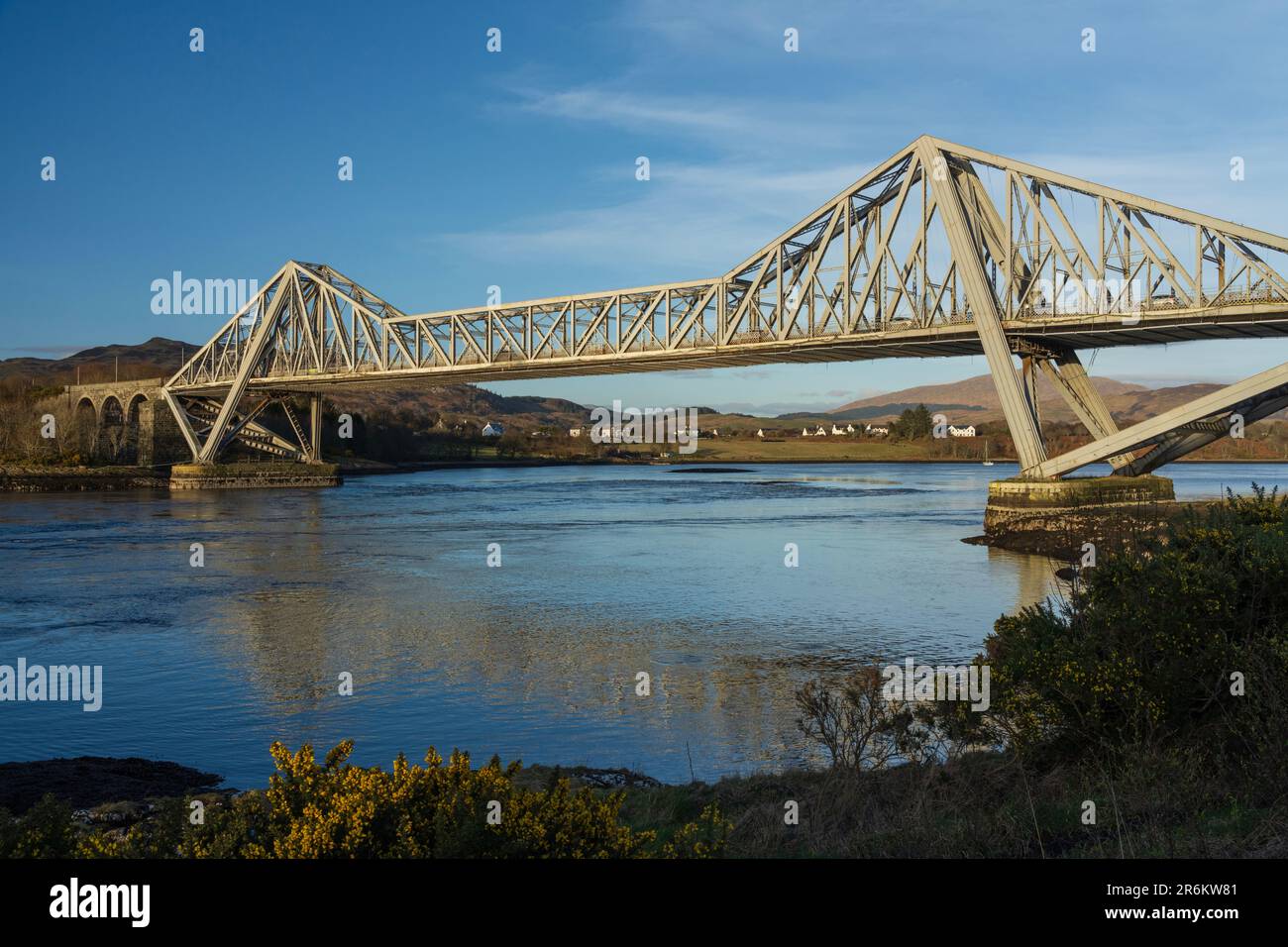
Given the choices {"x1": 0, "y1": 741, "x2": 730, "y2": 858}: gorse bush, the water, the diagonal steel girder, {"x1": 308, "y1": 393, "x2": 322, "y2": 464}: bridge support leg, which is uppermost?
{"x1": 308, "y1": 393, "x2": 322, "y2": 464}: bridge support leg

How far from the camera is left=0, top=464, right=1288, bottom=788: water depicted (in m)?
13.9

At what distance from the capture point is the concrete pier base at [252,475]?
8912 centimetres

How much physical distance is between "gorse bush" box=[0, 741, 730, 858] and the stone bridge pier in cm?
10482

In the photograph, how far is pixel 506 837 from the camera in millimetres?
5508

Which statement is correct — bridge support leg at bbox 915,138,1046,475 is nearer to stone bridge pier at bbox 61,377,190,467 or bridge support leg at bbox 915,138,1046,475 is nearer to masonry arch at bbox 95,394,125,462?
→ stone bridge pier at bbox 61,377,190,467

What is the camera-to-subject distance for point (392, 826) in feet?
19.0

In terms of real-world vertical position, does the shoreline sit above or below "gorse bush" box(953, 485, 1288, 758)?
above

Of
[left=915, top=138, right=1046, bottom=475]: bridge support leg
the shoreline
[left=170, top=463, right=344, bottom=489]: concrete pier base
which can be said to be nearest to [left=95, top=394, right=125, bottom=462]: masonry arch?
the shoreline

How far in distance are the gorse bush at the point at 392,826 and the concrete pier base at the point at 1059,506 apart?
3345 centimetres

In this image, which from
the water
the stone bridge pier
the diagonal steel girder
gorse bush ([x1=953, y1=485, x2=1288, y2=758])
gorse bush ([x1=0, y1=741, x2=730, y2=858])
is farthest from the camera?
the stone bridge pier
